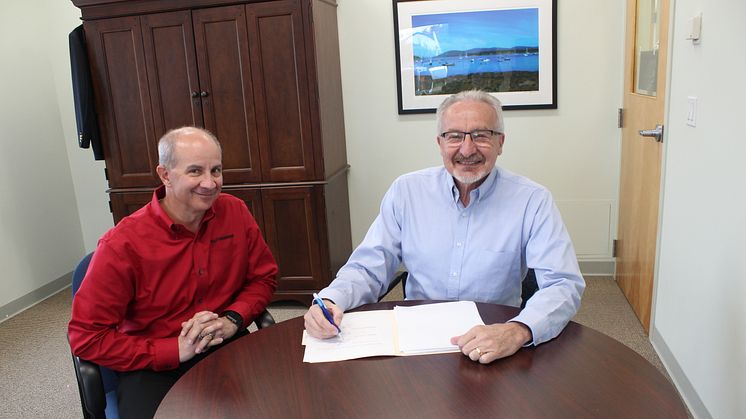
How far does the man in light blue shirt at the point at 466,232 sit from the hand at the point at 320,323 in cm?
4

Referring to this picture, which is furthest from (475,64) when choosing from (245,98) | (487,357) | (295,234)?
(487,357)

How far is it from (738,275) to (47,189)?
4.09 m

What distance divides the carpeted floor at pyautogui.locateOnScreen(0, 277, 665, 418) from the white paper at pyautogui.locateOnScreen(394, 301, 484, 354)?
5.15 feet

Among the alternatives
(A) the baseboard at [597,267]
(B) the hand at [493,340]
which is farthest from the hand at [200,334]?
(A) the baseboard at [597,267]

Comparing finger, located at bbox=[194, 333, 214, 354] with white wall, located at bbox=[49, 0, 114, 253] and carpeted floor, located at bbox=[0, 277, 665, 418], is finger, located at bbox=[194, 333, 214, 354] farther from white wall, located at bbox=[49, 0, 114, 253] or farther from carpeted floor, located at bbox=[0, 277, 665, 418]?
white wall, located at bbox=[49, 0, 114, 253]

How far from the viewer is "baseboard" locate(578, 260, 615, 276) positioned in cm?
376

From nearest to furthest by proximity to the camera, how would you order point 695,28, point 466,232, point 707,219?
point 466,232, point 707,219, point 695,28

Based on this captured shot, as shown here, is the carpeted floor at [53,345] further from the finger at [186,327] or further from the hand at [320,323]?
the hand at [320,323]

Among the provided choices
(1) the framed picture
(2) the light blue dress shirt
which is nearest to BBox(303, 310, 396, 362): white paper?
(2) the light blue dress shirt

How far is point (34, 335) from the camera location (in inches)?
131

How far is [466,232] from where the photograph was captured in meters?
1.74

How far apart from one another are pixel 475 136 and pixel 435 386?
2.60 ft

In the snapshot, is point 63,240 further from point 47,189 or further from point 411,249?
point 411,249

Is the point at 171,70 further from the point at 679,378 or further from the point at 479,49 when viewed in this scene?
the point at 679,378
